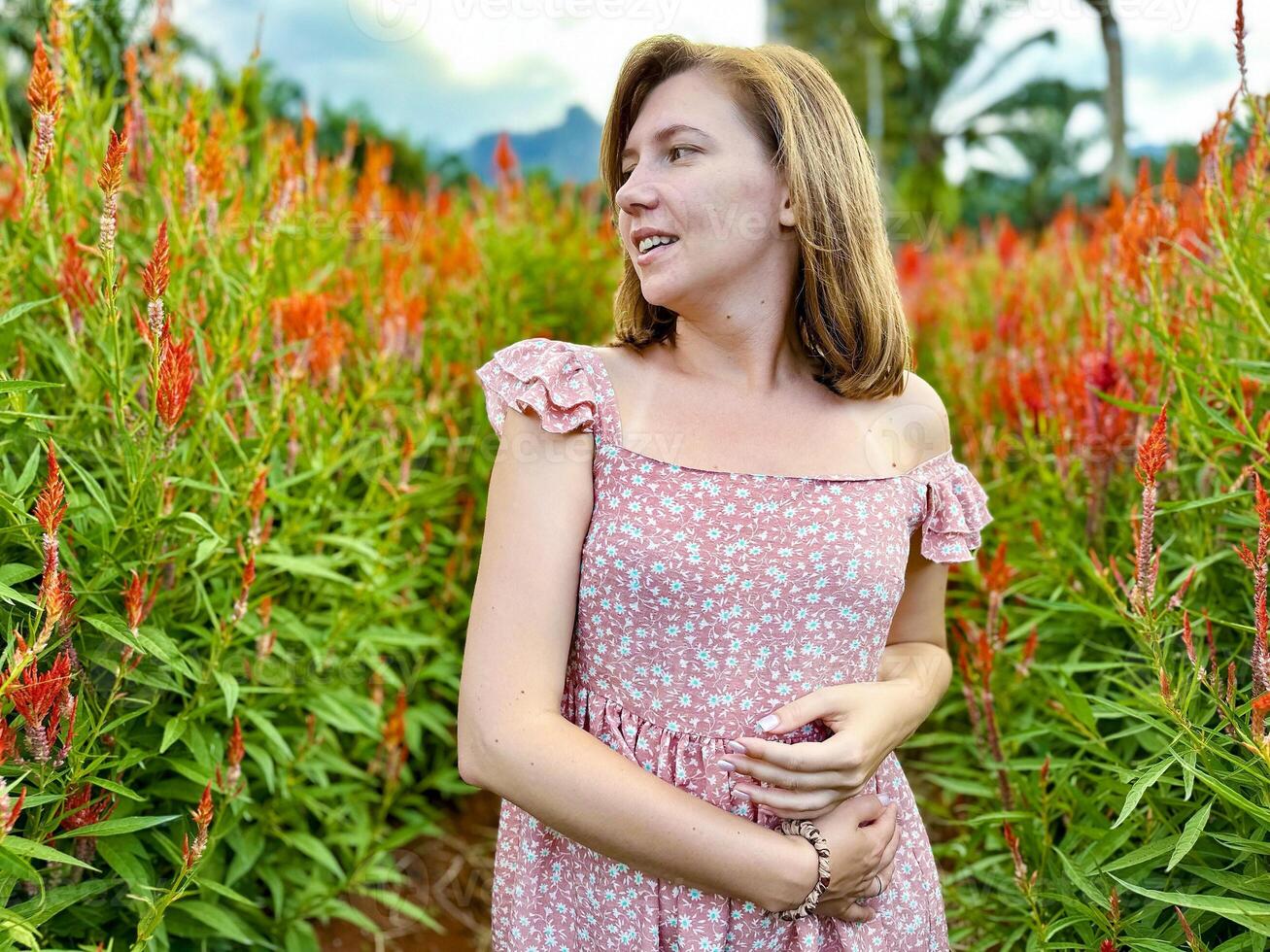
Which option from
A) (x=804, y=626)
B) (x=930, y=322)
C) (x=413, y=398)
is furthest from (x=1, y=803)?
(x=930, y=322)

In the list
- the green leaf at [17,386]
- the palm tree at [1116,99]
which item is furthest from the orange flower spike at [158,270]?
the palm tree at [1116,99]

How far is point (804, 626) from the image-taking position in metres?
1.39

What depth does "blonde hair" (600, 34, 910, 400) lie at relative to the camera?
4.67 ft

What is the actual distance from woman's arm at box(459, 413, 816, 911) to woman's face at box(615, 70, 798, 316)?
27cm

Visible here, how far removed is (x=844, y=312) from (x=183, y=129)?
3.99 ft

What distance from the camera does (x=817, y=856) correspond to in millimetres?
1296

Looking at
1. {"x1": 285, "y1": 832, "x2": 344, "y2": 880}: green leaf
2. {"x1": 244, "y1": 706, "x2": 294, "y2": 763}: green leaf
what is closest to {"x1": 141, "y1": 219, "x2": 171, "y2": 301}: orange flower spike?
{"x1": 244, "y1": 706, "x2": 294, "y2": 763}: green leaf

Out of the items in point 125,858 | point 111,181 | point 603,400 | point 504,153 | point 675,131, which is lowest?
point 125,858

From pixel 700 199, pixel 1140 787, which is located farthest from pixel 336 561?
pixel 1140 787

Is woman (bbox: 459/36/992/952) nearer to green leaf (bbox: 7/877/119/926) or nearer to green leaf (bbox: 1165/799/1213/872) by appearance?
green leaf (bbox: 1165/799/1213/872)

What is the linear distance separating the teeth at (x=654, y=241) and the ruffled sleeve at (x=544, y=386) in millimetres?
176

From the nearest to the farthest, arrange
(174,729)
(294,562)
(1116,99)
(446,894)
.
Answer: (174,729) → (294,562) → (446,894) → (1116,99)

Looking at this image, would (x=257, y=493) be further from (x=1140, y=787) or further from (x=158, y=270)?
(x=1140, y=787)

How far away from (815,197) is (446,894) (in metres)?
2.07
